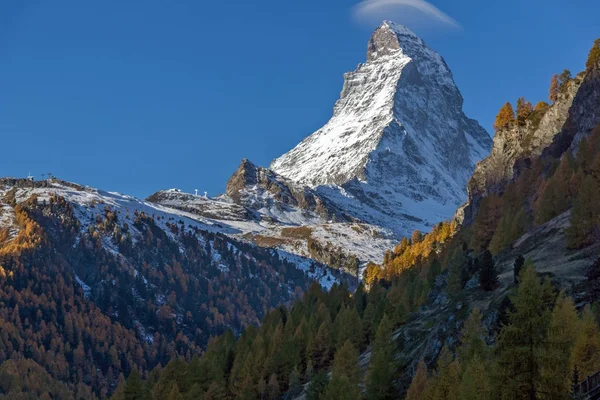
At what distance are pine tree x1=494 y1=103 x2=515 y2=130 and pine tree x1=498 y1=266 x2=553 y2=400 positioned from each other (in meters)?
141

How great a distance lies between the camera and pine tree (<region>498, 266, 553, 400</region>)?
35344 mm

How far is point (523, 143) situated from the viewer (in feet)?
526

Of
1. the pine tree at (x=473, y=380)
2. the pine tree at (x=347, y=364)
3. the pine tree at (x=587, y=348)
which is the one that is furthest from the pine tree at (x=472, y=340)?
the pine tree at (x=347, y=364)

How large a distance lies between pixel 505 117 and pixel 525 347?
475 feet

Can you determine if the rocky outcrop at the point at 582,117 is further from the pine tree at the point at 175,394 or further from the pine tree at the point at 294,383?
the pine tree at the point at 175,394

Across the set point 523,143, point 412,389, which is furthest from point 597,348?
point 523,143

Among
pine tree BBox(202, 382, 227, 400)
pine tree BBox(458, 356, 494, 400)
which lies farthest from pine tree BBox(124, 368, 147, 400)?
pine tree BBox(458, 356, 494, 400)

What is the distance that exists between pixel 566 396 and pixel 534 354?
2.34 meters

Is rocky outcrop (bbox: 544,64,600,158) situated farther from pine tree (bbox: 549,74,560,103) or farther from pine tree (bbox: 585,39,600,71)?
pine tree (bbox: 549,74,560,103)

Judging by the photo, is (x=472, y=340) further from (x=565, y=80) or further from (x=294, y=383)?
(x=565, y=80)

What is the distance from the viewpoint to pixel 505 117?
17288 cm

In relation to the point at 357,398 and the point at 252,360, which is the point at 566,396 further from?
the point at 252,360

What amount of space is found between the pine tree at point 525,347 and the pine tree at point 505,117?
141245 mm

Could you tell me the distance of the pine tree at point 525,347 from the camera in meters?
35.3
